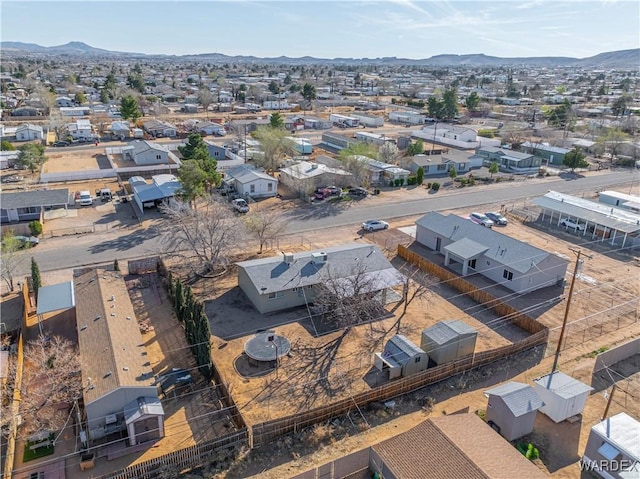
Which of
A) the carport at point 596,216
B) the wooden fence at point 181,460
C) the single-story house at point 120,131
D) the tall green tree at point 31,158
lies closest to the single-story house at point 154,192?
the tall green tree at point 31,158

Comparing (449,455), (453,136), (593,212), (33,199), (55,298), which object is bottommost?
(55,298)

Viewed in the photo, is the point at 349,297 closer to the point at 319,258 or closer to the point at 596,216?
the point at 319,258

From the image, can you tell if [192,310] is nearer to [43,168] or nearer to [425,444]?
[425,444]

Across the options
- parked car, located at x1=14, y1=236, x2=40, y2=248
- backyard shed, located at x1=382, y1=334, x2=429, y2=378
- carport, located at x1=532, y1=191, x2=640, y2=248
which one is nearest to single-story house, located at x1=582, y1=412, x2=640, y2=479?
backyard shed, located at x1=382, y1=334, x2=429, y2=378

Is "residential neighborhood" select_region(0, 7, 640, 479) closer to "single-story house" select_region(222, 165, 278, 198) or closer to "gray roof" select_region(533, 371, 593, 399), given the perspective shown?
"gray roof" select_region(533, 371, 593, 399)

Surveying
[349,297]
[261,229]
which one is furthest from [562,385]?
[261,229]

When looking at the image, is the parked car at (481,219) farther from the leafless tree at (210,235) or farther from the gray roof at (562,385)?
the gray roof at (562,385)
